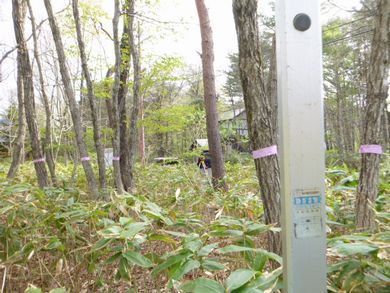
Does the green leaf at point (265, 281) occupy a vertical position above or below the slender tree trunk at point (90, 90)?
below

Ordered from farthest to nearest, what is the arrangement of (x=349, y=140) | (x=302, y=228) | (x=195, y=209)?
(x=349, y=140) < (x=195, y=209) < (x=302, y=228)

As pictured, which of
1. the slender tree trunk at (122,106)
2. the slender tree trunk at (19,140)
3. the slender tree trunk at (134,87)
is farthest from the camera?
the slender tree trunk at (122,106)

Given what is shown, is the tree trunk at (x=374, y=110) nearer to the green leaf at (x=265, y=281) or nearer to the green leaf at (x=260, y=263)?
the green leaf at (x=260, y=263)

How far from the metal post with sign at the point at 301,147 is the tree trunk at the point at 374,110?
123 cm

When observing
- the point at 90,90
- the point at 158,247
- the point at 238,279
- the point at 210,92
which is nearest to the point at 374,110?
the point at 238,279

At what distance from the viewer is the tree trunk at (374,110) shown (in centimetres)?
195

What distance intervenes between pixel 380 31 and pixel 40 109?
1758 centimetres

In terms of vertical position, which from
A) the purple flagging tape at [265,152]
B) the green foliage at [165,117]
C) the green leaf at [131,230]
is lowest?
the green leaf at [131,230]

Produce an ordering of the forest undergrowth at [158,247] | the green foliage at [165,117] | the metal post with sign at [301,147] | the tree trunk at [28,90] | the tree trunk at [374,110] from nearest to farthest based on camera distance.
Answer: the metal post with sign at [301,147]
the forest undergrowth at [158,247]
the tree trunk at [374,110]
the tree trunk at [28,90]
the green foliage at [165,117]

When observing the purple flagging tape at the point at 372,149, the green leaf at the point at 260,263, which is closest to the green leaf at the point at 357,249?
the green leaf at the point at 260,263

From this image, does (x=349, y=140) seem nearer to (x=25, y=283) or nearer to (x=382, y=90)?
(x=382, y=90)

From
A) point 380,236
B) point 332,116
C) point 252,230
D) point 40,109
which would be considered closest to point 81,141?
point 252,230

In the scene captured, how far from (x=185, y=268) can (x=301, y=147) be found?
0.54 meters

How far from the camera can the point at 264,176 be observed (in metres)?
1.74
